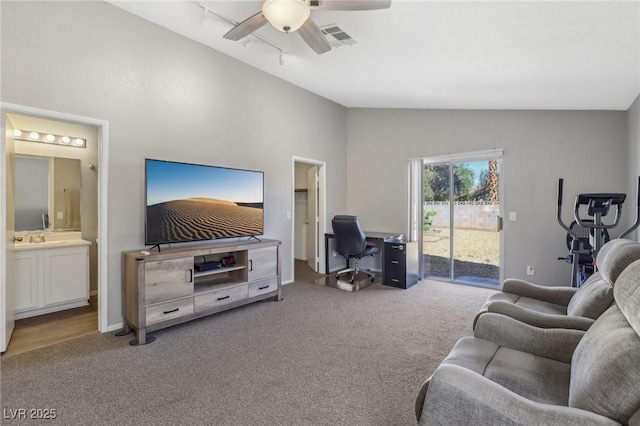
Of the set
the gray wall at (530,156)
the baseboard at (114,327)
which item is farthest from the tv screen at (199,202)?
the gray wall at (530,156)

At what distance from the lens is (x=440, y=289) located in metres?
4.78

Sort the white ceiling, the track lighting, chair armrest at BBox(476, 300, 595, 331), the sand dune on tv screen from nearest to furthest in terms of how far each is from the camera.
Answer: chair armrest at BBox(476, 300, 595, 331) < the white ceiling < the track lighting < the sand dune on tv screen

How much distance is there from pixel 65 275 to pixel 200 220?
1.75m

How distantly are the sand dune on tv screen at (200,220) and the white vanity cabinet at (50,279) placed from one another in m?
1.38

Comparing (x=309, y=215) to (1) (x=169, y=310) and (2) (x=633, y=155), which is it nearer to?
(1) (x=169, y=310)

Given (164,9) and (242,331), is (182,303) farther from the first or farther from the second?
(164,9)

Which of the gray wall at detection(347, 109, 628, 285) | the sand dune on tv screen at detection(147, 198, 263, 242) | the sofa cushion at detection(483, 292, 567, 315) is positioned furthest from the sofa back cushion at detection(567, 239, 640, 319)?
the sand dune on tv screen at detection(147, 198, 263, 242)

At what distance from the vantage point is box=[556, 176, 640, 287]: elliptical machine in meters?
3.03

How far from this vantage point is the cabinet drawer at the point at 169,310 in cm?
290

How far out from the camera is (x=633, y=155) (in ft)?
12.1

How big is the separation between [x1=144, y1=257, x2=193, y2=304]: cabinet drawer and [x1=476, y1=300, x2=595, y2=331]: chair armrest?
2654 mm

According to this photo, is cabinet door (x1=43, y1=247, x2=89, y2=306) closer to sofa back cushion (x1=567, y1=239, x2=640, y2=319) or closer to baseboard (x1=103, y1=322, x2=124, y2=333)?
baseboard (x1=103, y1=322, x2=124, y2=333)

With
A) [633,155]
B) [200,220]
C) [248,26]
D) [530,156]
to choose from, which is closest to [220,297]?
[200,220]

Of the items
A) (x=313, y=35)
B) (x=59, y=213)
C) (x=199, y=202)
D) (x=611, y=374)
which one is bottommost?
(x=611, y=374)
